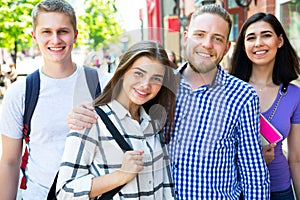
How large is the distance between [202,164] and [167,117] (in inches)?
10.7

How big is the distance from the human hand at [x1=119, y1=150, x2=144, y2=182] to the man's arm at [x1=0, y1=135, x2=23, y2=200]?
67 centimetres

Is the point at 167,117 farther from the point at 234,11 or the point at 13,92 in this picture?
the point at 234,11

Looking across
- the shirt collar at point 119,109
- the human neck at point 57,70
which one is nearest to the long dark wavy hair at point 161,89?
the shirt collar at point 119,109

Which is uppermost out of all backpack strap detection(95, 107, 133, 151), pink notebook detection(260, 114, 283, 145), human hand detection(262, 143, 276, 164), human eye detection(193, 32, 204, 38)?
human eye detection(193, 32, 204, 38)

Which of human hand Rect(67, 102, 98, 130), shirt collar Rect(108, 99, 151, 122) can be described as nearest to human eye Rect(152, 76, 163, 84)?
shirt collar Rect(108, 99, 151, 122)

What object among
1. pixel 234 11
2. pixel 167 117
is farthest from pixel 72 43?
pixel 234 11

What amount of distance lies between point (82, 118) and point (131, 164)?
0.91 feet

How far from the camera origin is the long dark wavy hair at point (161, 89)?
1.61 m

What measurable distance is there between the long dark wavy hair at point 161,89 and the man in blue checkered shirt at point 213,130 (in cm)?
6

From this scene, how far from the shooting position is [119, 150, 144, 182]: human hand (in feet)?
5.08

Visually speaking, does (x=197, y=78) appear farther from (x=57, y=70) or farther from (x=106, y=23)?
(x=106, y=23)

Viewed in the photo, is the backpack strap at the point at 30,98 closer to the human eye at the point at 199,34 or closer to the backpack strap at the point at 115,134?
the backpack strap at the point at 115,134

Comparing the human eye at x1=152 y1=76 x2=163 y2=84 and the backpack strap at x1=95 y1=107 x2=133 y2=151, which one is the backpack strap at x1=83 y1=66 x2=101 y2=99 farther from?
the human eye at x1=152 y1=76 x2=163 y2=84

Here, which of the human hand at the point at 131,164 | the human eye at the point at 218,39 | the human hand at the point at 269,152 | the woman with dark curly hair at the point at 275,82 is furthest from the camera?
the woman with dark curly hair at the point at 275,82
